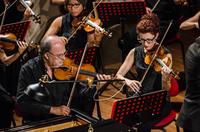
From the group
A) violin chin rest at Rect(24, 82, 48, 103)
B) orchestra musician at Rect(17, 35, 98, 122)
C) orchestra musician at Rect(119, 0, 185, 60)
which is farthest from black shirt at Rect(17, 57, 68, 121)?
orchestra musician at Rect(119, 0, 185, 60)

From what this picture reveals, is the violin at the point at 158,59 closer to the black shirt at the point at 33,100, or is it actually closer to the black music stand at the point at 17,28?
the black shirt at the point at 33,100

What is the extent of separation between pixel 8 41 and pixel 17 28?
5.3 inches

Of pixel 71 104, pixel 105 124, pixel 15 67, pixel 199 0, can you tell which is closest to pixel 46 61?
pixel 71 104

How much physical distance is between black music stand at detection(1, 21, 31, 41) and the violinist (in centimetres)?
34

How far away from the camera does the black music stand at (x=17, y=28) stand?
3785 mm

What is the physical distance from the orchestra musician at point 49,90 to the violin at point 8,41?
76 centimetres

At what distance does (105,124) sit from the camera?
2.26 m

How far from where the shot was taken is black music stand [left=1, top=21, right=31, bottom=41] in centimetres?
379

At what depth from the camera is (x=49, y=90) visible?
302 cm

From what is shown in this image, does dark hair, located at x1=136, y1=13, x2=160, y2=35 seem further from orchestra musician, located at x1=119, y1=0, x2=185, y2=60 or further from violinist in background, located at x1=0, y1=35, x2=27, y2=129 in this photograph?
orchestra musician, located at x1=119, y1=0, x2=185, y2=60

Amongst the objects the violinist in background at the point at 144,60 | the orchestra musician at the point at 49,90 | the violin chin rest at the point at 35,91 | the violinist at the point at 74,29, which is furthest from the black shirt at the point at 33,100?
the violinist at the point at 74,29

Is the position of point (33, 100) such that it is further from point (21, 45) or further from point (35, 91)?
point (21, 45)

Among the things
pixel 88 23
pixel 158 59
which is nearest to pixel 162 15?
pixel 88 23

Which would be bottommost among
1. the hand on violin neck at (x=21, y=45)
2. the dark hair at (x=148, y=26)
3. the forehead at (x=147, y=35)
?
the hand on violin neck at (x=21, y=45)
